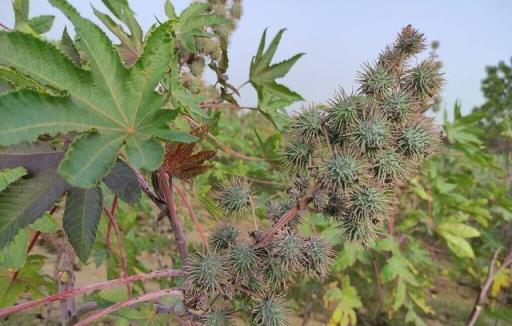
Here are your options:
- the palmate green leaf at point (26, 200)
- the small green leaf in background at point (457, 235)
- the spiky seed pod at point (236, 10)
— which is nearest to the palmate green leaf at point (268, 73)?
Result: the spiky seed pod at point (236, 10)

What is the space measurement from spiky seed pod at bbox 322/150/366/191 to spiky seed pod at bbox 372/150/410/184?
42 millimetres

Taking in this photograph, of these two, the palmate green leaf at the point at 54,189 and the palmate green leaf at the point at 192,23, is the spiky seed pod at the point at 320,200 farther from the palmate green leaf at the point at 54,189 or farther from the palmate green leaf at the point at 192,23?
the palmate green leaf at the point at 192,23

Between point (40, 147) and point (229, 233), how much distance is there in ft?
1.84

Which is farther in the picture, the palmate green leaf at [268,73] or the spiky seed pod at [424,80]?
the palmate green leaf at [268,73]

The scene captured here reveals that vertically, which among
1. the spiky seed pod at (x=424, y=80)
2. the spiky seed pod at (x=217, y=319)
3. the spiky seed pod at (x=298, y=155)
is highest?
the spiky seed pod at (x=424, y=80)

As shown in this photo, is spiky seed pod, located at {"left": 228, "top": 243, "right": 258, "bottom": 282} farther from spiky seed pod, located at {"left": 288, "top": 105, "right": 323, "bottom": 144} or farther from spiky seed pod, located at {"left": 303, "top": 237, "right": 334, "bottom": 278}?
spiky seed pod, located at {"left": 288, "top": 105, "right": 323, "bottom": 144}

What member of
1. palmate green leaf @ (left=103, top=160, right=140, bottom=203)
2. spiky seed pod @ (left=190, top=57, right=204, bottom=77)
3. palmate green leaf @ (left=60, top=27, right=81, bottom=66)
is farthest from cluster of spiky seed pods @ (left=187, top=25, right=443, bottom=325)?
spiky seed pod @ (left=190, top=57, right=204, bottom=77)

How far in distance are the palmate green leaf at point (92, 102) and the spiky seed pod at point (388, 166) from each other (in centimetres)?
53

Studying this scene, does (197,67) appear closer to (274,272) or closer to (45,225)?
(45,225)

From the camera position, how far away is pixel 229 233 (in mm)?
1450

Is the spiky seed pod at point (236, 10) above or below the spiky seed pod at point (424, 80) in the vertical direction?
above

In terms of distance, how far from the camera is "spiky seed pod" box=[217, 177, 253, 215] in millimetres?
1503

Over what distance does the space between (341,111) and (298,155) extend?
175 millimetres

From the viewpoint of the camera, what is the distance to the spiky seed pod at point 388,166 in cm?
130
